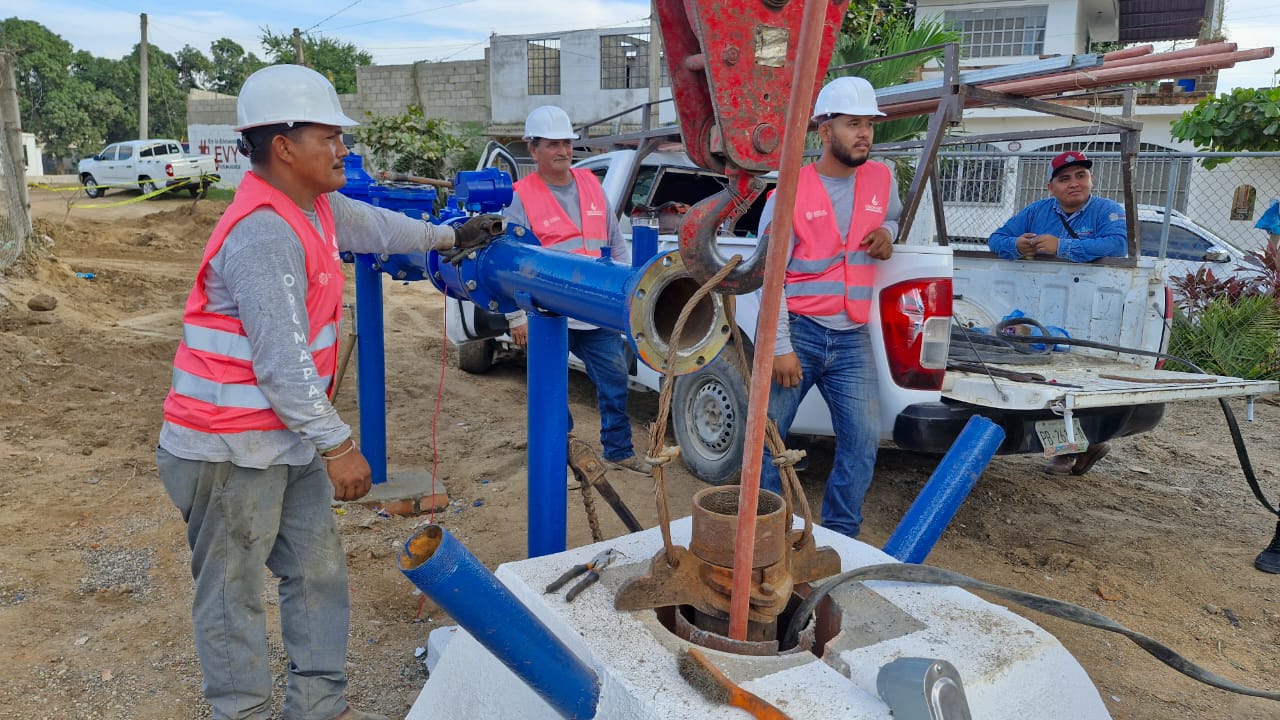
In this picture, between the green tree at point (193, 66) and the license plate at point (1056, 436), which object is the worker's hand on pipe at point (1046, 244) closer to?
the license plate at point (1056, 436)

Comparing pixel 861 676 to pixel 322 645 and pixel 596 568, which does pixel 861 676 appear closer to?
pixel 596 568

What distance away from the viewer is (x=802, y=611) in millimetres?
1898

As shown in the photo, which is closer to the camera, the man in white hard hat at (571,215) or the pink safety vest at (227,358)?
the pink safety vest at (227,358)

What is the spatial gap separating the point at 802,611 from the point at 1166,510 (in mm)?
3821

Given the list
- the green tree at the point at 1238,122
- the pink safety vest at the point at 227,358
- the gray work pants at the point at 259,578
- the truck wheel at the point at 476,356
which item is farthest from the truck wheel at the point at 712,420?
the green tree at the point at 1238,122

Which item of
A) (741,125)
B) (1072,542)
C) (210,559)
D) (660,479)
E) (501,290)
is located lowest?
(1072,542)

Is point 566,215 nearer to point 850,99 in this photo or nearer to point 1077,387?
point 850,99

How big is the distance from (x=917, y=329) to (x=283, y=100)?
258cm

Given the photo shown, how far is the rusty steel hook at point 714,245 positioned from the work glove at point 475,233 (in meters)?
1.22

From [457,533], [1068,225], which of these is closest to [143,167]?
[457,533]

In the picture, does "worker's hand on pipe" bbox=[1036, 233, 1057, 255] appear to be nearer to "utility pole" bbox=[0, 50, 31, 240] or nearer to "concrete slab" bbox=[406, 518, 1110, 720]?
"concrete slab" bbox=[406, 518, 1110, 720]

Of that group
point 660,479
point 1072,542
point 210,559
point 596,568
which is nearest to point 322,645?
point 210,559

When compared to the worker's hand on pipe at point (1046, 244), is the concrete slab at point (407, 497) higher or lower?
lower

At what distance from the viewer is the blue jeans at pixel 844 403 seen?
3.58 metres
